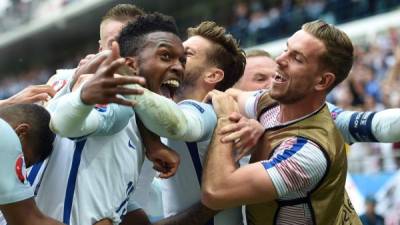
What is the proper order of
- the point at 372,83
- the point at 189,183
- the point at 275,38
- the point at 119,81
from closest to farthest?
the point at 119,81, the point at 189,183, the point at 372,83, the point at 275,38

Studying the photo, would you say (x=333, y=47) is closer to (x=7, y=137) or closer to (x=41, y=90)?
(x=41, y=90)

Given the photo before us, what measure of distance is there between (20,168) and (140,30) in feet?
2.58

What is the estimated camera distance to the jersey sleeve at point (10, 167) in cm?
266

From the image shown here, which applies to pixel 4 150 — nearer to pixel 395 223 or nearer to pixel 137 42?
pixel 137 42

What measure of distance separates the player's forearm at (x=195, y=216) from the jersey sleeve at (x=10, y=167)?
85cm

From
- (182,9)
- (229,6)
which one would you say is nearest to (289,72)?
(229,6)

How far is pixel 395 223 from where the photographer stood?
7.64 metres

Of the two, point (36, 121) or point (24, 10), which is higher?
point (36, 121)

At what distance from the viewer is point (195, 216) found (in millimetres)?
3318

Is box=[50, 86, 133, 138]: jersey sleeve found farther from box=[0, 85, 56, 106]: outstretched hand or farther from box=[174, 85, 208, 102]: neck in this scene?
box=[174, 85, 208, 102]: neck

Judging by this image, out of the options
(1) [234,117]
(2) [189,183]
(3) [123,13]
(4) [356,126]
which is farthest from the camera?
(3) [123,13]

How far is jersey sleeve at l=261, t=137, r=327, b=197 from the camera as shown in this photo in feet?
9.95

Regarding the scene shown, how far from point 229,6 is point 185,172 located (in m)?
18.4

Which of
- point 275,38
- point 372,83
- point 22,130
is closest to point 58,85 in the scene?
point 22,130
